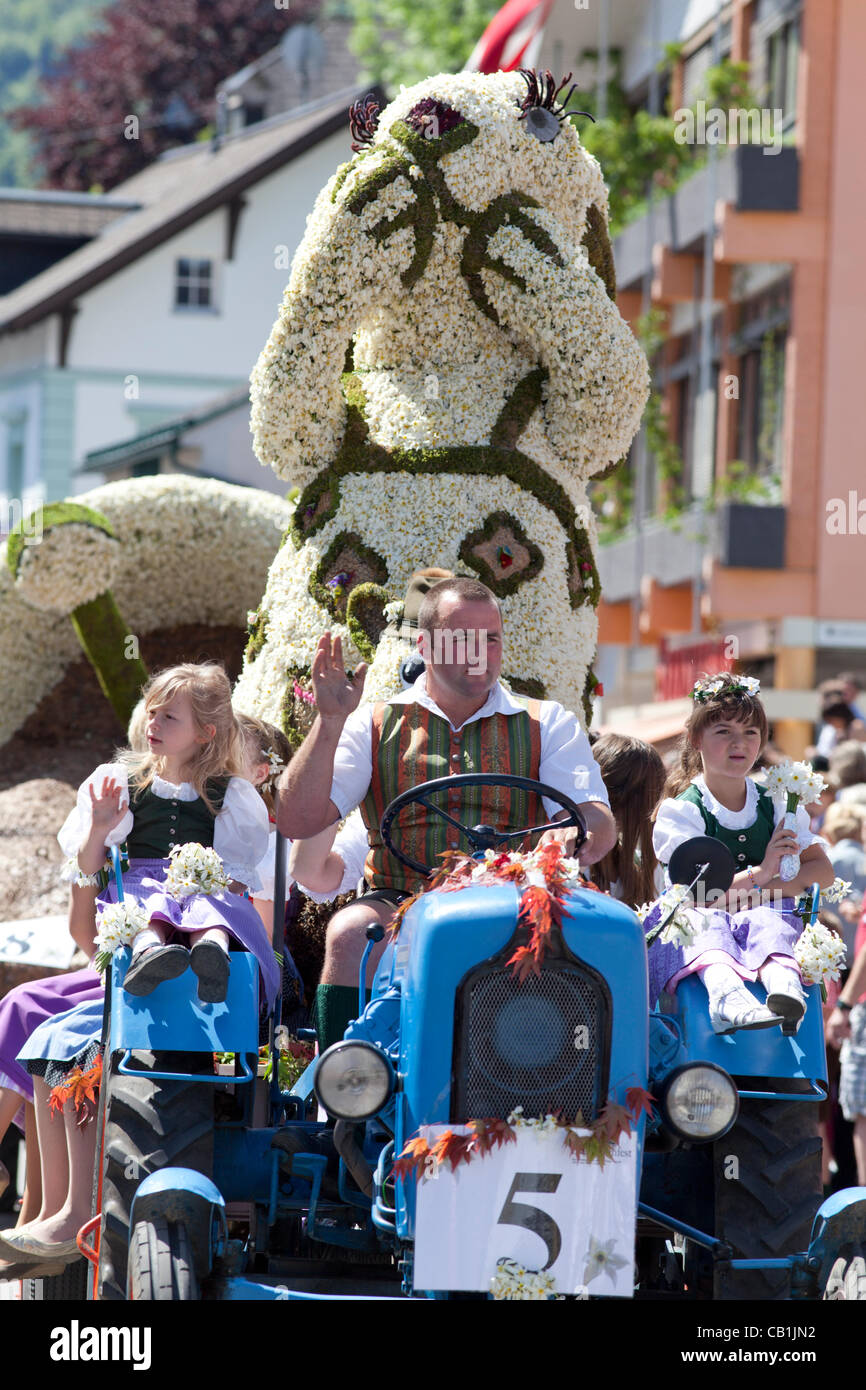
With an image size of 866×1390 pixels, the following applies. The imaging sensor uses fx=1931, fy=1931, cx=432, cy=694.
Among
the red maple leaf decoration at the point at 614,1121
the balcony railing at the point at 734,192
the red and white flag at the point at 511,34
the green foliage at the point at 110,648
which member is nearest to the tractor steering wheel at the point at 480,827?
the red maple leaf decoration at the point at 614,1121

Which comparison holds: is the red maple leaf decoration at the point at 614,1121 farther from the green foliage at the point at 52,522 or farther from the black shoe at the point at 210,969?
the green foliage at the point at 52,522

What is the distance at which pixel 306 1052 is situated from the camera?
5516 millimetres

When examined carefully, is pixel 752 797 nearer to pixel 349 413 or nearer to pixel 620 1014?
pixel 620 1014

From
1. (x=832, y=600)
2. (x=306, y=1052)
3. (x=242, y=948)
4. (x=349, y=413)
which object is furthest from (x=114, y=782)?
(x=832, y=600)

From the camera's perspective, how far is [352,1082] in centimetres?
403

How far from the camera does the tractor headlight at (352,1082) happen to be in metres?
4.01

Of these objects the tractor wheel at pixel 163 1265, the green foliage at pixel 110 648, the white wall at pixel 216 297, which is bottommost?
the tractor wheel at pixel 163 1265

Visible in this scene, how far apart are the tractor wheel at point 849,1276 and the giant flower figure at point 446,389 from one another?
2.84 m

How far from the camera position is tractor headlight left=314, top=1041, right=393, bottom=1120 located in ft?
13.1

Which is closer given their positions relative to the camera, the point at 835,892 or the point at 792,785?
the point at 835,892

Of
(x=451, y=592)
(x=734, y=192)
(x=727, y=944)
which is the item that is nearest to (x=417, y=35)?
(x=734, y=192)

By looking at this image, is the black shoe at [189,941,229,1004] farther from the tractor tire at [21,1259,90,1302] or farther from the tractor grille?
the tractor tire at [21,1259,90,1302]

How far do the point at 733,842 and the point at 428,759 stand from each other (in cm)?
87

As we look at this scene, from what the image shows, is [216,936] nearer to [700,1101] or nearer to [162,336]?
[700,1101]
